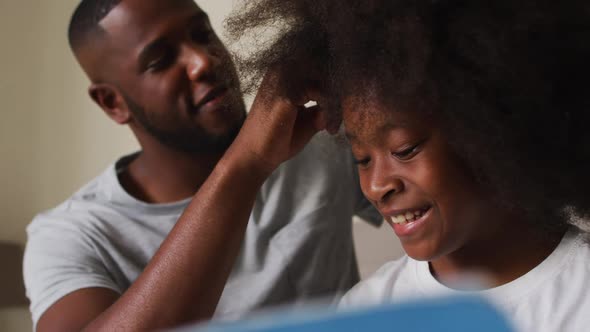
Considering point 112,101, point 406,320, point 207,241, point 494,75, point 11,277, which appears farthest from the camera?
point 11,277

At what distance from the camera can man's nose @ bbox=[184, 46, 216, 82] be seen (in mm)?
1163

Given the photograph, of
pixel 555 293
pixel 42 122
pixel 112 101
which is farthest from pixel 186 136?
pixel 42 122

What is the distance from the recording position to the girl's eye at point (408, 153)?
0.73 m

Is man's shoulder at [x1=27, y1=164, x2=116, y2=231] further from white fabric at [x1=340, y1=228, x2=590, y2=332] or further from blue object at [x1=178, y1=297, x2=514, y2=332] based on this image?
blue object at [x1=178, y1=297, x2=514, y2=332]

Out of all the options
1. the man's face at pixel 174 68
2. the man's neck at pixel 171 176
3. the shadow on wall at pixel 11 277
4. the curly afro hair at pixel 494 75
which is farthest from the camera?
the shadow on wall at pixel 11 277

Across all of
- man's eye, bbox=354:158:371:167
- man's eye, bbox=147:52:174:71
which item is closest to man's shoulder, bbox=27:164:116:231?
man's eye, bbox=147:52:174:71

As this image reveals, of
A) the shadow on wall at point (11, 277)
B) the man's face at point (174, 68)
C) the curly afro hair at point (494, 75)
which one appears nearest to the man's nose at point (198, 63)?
the man's face at point (174, 68)

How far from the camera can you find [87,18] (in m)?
1.30

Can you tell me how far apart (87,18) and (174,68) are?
9.6 inches

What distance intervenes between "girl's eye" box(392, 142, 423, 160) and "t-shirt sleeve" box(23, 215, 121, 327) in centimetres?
57

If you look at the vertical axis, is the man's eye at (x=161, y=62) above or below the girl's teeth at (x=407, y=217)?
above

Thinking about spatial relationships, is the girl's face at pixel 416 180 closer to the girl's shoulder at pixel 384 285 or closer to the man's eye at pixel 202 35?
the girl's shoulder at pixel 384 285

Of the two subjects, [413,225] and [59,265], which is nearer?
[413,225]

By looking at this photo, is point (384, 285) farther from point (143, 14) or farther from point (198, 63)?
point (143, 14)
